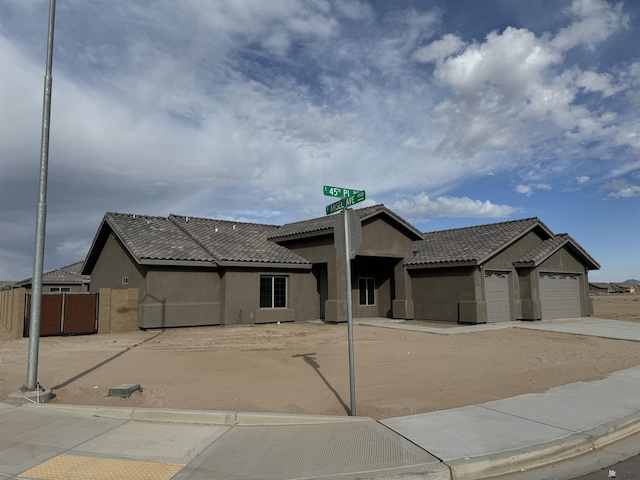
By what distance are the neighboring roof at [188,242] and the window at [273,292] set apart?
966 millimetres

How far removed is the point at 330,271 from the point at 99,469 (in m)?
16.9

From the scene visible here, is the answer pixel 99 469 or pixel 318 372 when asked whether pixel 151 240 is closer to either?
pixel 318 372

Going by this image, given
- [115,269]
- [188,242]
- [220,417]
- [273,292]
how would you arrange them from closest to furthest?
1. [220,417]
2. [188,242]
3. [273,292]
4. [115,269]

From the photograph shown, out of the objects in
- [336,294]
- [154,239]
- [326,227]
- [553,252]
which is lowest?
[336,294]

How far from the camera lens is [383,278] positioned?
2492cm

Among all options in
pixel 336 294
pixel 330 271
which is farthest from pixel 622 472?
pixel 330 271

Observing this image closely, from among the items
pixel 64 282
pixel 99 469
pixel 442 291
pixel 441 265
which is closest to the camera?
pixel 99 469

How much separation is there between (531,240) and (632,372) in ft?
48.8

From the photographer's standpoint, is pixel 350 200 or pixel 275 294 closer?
pixel 350 200

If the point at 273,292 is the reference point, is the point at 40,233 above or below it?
above

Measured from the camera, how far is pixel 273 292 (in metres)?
21.6

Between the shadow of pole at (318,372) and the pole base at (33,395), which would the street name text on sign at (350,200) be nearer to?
the shadow of pole at (318,372)

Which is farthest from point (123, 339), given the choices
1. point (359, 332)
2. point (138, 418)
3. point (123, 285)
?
point (138, 418)

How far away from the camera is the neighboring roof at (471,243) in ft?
68.5
